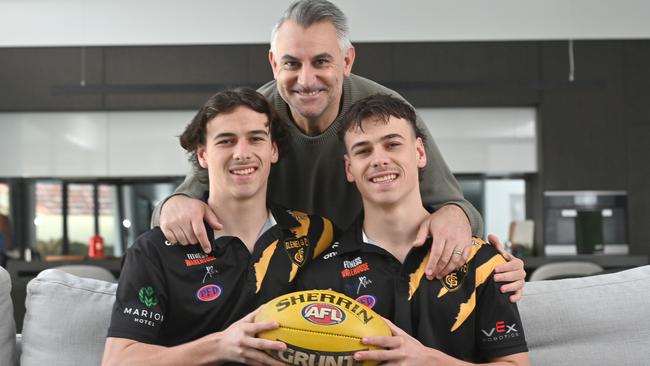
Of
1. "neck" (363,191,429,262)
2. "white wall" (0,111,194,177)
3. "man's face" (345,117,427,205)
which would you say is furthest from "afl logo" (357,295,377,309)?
"white wall" (0,111,194,177)

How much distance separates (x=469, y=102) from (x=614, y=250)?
5.76 ft

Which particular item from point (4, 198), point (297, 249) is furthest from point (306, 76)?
point (4, 198)

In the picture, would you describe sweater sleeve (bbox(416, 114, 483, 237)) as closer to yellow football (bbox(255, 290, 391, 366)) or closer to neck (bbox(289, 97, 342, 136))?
neck (bbox(289, 97, 342, 136))

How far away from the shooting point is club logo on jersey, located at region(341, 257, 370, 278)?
1811 millimetres

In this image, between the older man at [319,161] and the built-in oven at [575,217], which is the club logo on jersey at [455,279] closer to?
the older man at [319,161]

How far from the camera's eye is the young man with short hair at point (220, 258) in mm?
1669

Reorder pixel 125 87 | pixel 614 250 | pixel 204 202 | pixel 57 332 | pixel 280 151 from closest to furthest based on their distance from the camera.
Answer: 1. pixel 57 332
2. pixel 204 202
3. pixel 280 151
4. pixel 125 87
5. pixel 614 250

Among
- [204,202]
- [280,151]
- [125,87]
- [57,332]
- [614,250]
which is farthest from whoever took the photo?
[614,250]

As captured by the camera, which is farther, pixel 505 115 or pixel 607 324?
pixel 505 115

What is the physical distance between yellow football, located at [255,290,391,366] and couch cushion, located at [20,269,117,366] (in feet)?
1.72

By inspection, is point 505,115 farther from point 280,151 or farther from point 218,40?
point 280,151

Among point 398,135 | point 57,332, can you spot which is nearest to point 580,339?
point 398,135

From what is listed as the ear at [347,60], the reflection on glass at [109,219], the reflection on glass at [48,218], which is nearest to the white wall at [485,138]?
the reflection on glass at [109,219]

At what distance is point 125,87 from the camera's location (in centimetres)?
506
